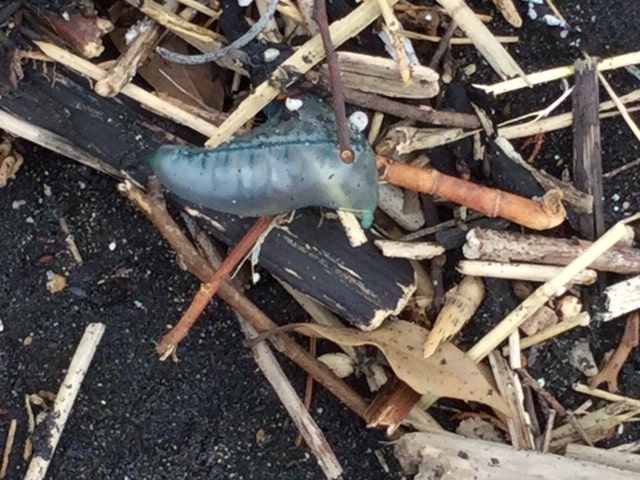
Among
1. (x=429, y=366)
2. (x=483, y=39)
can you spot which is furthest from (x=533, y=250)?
(x=483, y=39)

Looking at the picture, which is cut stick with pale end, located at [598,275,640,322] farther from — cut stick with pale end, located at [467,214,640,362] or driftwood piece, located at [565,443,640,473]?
driftwood piece, located at [565,443,640,473]

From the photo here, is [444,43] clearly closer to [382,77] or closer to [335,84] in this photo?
[382,77]

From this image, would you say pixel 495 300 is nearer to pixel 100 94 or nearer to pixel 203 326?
pixel 203 326

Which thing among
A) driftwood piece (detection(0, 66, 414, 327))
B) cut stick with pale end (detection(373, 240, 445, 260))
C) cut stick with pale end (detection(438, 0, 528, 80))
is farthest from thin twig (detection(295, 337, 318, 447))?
cut stick with pale end (detection(438, 0, 528, 80))

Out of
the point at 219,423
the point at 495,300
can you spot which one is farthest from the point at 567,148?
the point at 219,423

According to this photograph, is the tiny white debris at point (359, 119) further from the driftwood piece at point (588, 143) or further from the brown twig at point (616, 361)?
the brown twig at point (616, 361)

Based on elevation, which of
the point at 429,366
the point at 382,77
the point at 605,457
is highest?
the point at 382,77
